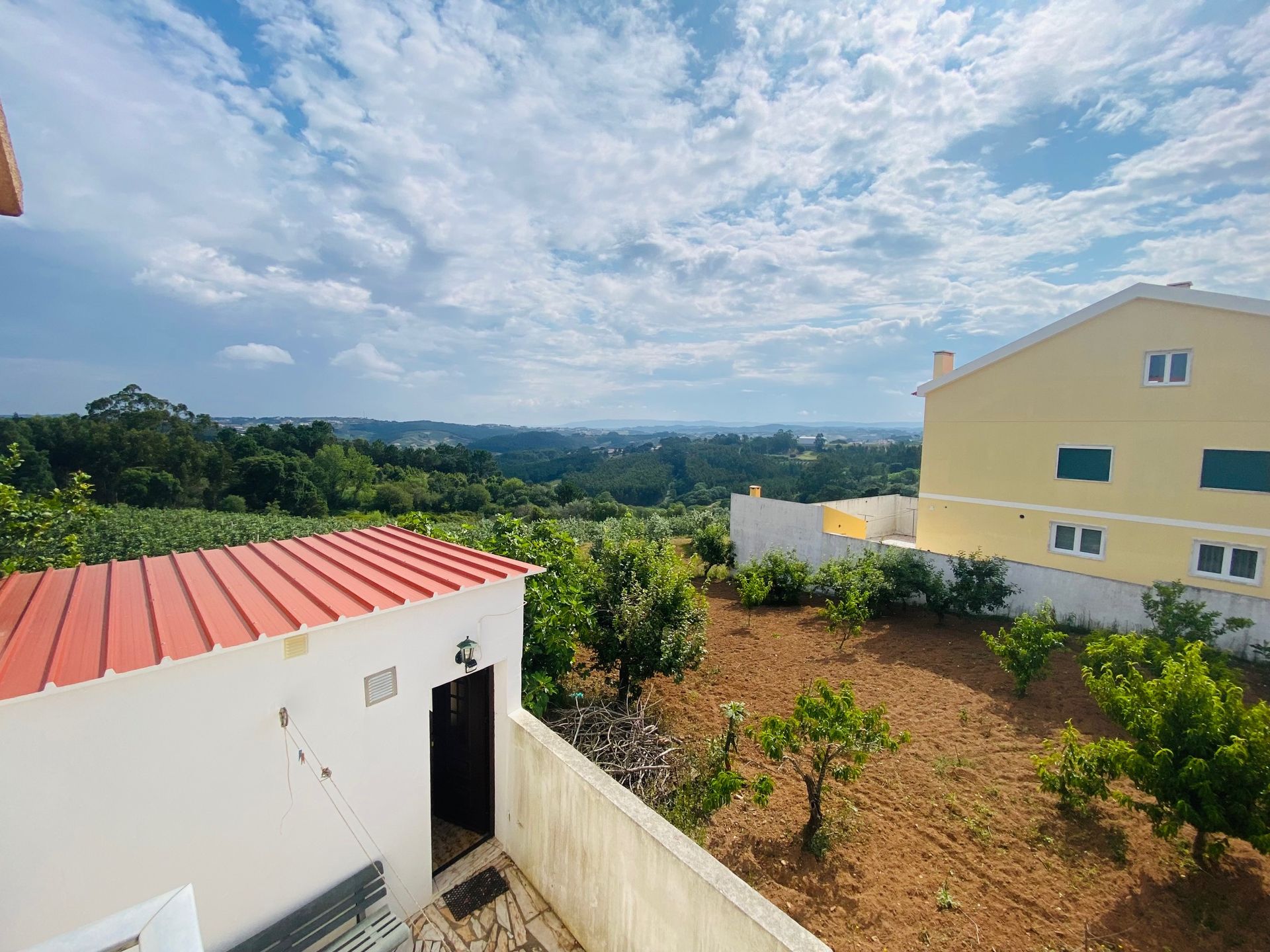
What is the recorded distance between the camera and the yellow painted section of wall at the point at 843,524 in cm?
1634

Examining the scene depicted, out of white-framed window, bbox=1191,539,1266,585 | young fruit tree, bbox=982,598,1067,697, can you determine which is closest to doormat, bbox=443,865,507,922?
young fruit tree, bbox=982,598,1067,697

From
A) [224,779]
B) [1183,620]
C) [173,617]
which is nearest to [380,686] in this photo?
[224,779]

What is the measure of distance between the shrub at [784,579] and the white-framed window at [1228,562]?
8.43 m

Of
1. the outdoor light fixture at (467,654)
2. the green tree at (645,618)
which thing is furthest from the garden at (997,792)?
the outdoor light fixture at (467,654)

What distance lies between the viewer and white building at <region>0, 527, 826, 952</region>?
302cm

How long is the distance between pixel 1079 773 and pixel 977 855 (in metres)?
1.31

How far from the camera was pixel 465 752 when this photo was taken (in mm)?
5723

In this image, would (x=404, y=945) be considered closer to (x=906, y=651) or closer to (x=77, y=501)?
(x=77, y=501)

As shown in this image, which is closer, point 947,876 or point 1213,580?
point 947,876

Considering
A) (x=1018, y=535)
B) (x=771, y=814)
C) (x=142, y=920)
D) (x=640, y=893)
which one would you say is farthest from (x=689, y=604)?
(x=1018, y=535)

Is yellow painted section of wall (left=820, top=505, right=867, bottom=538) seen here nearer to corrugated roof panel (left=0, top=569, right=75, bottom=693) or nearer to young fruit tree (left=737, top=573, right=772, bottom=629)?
young fruit tree (left=737, top=573, right=772, bottom=629)

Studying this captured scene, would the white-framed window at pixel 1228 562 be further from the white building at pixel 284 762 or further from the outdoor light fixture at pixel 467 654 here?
the outdoor light fixture at pixel 467 654

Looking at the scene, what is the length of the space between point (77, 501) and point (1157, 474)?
20.6 m

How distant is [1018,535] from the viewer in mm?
14492
